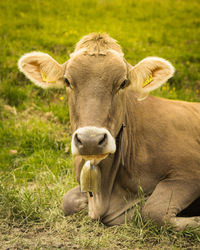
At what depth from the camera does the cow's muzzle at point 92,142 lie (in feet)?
10.5

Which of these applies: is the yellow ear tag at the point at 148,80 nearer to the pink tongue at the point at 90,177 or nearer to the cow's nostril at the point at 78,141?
the pink tongue at the point at 90,177

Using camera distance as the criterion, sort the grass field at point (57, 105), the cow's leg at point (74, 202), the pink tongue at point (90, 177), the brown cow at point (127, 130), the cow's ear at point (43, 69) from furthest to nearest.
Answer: the cow's leg at point (74, 202) → the cow's ear at point (43, 69) → the pink tongue at point (90, 177) → the grass field at point (57, 105) → the brown cow at point (127, 130)

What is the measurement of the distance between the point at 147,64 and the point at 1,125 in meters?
3.54

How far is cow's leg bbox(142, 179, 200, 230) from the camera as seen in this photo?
377 centimetres

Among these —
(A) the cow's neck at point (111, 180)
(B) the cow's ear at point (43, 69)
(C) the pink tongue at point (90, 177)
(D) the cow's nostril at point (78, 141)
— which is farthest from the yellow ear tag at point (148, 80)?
(D) the cow's nostril at point (78, 141)

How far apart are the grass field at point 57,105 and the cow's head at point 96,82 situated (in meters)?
1.01

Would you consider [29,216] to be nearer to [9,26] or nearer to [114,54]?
[114,54]

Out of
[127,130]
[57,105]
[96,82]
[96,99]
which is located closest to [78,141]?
[96,99]

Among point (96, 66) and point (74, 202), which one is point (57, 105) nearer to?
point (74, 202)

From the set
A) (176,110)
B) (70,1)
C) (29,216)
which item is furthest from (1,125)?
(70,1)

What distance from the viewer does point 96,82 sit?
139 inches

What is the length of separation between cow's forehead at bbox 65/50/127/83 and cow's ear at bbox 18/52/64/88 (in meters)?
0.30

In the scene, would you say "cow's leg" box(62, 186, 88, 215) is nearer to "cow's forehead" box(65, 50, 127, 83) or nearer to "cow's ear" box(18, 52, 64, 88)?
"cow's ear" box(18, 52, 64, 88)

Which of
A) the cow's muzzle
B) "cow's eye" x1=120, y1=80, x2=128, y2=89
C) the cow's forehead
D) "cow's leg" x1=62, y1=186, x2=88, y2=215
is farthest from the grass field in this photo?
the cow's forehead
